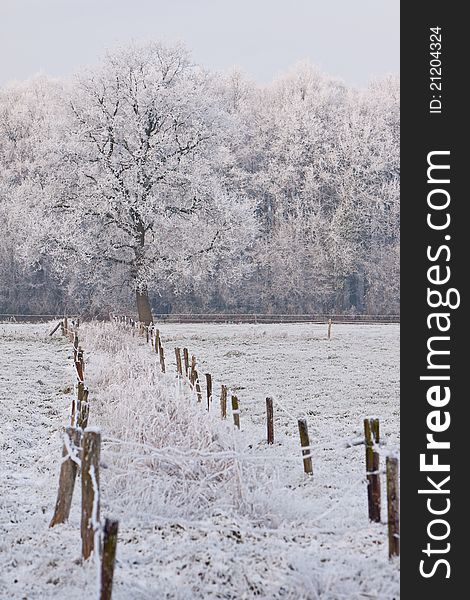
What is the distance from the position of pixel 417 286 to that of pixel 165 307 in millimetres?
34513

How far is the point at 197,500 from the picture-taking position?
6383 mm

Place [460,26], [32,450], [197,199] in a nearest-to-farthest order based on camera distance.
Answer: [460,26] < [32,450] < [197,199]

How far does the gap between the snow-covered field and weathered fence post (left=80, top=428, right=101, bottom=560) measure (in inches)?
7.5

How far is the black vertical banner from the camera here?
429 centimetres

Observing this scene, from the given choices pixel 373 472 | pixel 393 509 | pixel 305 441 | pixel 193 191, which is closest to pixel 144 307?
pixel 193 191

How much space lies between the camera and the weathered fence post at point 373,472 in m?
5.72

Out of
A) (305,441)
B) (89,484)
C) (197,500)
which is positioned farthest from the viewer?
(305,441)

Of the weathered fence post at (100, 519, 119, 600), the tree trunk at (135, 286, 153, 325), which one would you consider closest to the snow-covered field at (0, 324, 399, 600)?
the weathered fence post at (100, 519, 119, 600)

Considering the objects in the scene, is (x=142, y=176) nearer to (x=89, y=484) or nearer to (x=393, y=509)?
(x=89, y=484)

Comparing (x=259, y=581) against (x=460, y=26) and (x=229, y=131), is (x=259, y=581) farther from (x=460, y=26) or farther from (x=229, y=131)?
(x=229, y=131)

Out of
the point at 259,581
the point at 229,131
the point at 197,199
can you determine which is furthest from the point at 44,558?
the point at 229,131

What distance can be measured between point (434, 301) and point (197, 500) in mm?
2891

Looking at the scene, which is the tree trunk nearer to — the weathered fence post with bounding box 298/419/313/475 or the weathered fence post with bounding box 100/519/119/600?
the weathered fence post with bounding box 298/419/313/475

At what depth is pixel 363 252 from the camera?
39.9 meters
